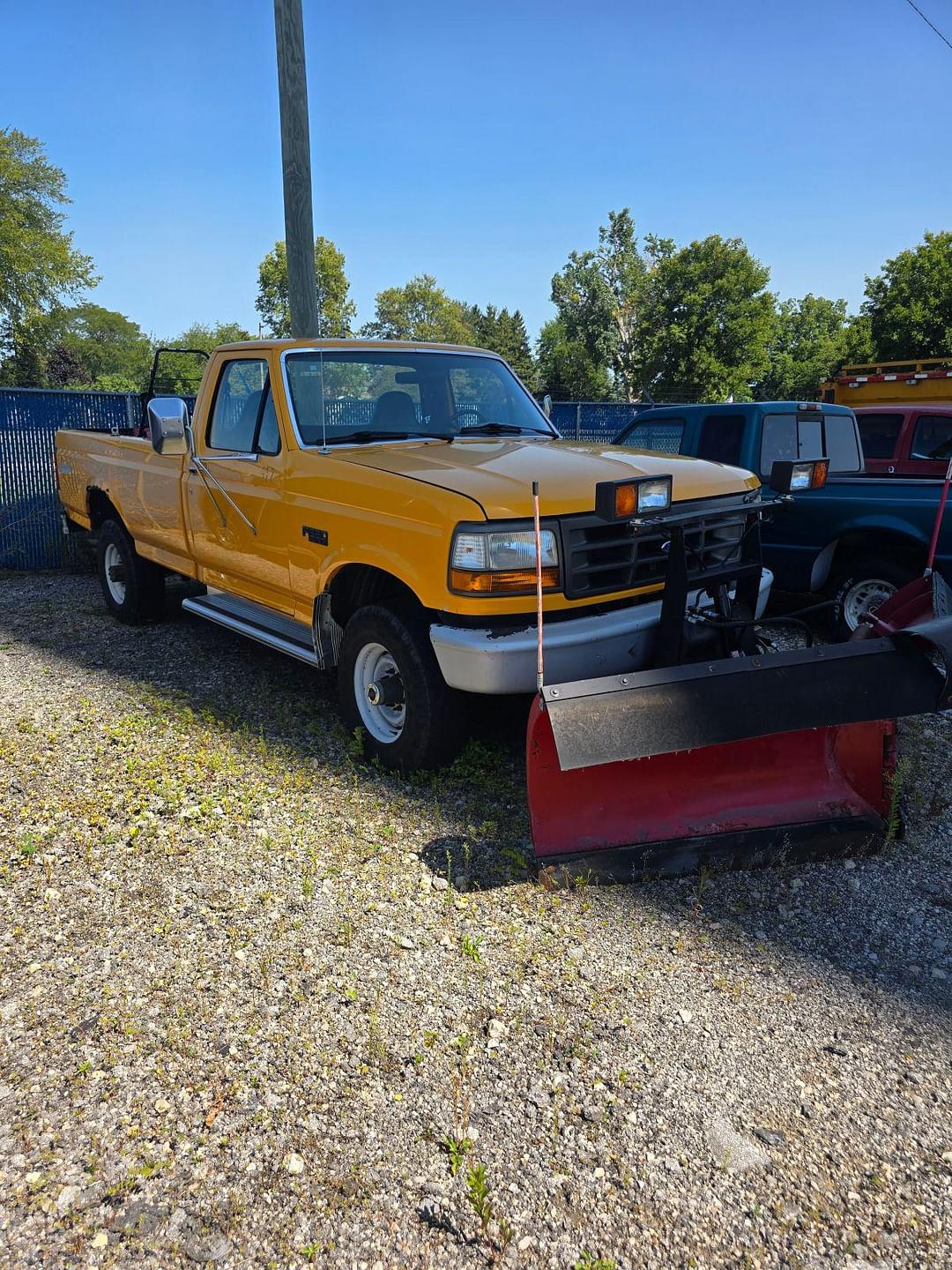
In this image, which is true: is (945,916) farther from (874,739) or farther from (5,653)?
(5,653)

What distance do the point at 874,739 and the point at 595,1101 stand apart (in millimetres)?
1926

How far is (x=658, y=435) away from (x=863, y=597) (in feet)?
7.36

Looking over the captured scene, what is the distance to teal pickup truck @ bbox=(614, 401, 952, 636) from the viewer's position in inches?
250

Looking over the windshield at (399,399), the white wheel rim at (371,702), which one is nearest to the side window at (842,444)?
the windshield at (399,399)

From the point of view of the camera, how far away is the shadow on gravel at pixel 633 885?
3027mm

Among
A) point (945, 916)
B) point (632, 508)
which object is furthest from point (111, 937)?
point (945, 916)

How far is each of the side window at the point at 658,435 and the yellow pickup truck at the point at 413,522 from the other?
2499 mm

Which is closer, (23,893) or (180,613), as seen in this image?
(23,893)

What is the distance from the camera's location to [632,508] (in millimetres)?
3523

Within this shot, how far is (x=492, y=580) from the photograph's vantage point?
11.8ft

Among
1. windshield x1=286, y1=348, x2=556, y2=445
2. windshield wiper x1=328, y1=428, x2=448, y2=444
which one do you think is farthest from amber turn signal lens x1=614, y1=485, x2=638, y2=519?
windshield x1=286, y1=348, x2=556, y2=445

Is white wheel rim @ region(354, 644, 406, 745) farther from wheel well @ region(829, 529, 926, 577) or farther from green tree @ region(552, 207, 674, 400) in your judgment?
green tree @ region(552, 207, 674, 400)

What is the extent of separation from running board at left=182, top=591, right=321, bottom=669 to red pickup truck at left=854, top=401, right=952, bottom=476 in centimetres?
613

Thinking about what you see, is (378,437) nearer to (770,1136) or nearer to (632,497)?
(632,497)
